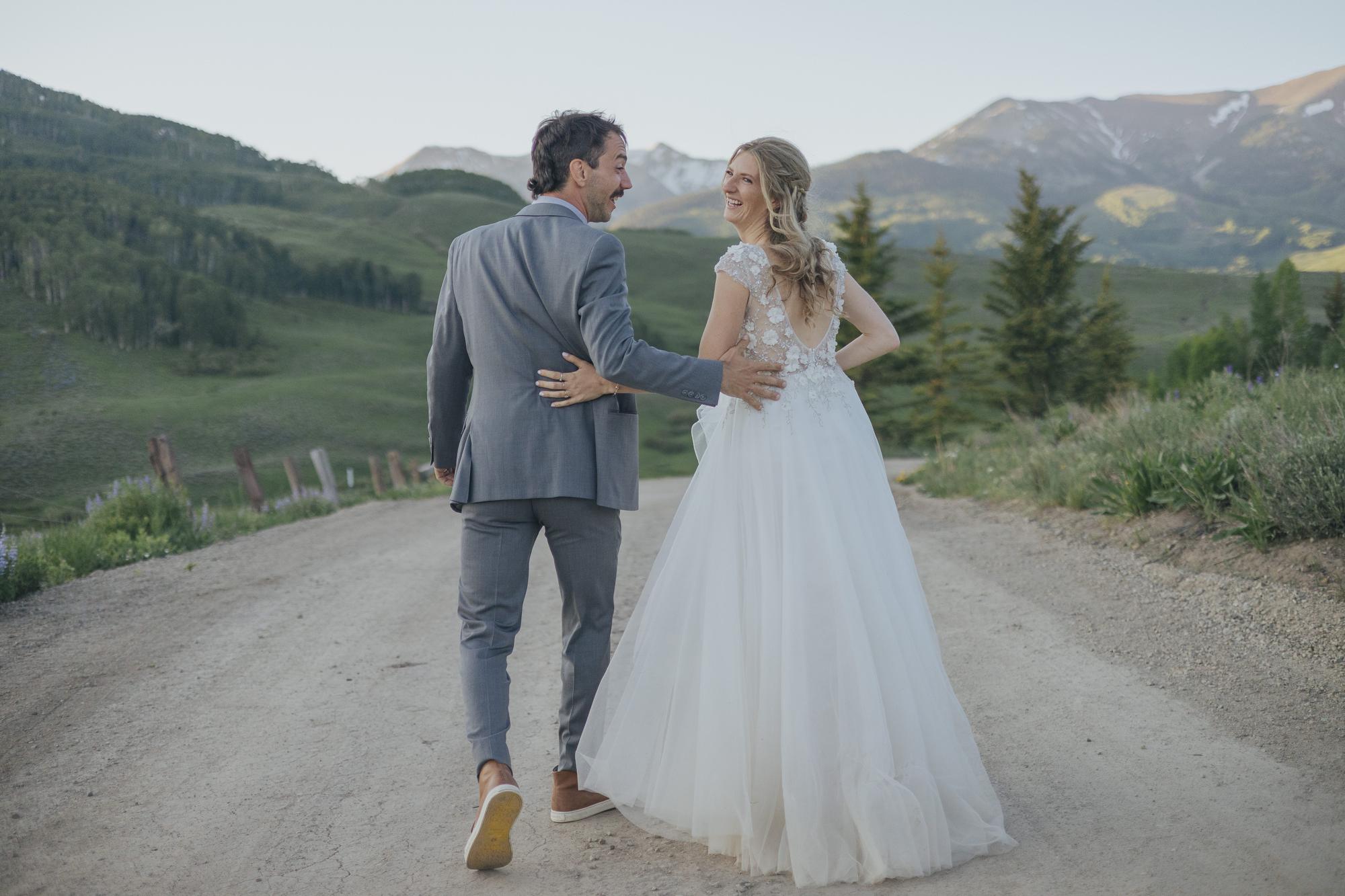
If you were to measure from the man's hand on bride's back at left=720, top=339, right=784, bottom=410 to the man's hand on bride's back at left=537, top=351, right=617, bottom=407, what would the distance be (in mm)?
417

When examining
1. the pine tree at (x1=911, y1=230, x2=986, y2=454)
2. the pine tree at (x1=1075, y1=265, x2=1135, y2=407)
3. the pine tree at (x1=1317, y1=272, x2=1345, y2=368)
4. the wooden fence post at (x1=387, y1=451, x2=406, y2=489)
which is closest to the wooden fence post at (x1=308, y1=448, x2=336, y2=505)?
the wooden fence post at (x1=387, y1=451, x2=406, y2=489)

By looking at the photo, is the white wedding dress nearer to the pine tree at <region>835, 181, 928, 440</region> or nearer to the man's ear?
the man's ear

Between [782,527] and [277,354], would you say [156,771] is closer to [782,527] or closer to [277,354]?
[782,527]

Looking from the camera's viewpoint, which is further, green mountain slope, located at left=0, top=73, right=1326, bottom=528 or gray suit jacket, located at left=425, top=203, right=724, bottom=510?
green mountain slope, located at left=0, top=73, right=1326, bottom=528

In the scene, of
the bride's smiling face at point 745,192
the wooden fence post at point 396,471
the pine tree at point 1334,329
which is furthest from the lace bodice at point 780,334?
the wooden fence post at point 396,471

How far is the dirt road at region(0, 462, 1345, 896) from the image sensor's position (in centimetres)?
313

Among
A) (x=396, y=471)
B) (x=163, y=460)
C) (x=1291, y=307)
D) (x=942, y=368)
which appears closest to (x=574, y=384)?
(x=163, y=460)

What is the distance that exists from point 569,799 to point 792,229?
7.30ft

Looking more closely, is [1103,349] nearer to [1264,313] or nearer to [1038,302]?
[1038,302]

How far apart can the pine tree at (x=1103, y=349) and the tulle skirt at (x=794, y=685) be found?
40502 millimetres

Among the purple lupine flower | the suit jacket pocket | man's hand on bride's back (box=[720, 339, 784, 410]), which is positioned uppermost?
man's hand on bride's back (box=[720, 339, 784, 410])

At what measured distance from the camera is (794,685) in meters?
3.18

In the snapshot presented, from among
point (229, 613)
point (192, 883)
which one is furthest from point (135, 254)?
point (192, 883)

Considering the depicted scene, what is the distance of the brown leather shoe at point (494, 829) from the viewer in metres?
3.17
